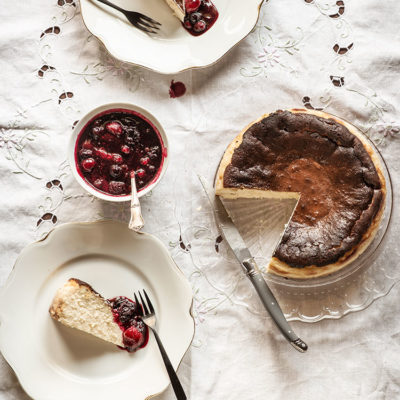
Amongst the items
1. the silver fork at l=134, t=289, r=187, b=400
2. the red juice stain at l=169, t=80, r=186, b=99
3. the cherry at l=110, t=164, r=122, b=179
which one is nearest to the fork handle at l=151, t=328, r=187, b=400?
the silver fork at l=134, t=289, r=187, b=400

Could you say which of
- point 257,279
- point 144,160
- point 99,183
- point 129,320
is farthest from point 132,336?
point 144,160

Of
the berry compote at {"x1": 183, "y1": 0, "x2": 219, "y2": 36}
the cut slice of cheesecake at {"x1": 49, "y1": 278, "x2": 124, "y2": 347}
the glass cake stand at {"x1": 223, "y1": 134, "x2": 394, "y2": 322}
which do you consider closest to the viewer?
the cut slice of cheesecake at {"x1": 49, "y1": 278, "x2": 124, "y2": 347}

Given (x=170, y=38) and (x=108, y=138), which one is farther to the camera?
(x=170, y=38)

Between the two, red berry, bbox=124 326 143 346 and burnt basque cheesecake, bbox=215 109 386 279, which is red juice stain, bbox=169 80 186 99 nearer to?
burnt basque cheesecake, bbox=215 109 386 279

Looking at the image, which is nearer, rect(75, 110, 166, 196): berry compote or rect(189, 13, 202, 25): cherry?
rect(75, 110, 166, 196): berry compote

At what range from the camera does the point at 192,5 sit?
3.77m

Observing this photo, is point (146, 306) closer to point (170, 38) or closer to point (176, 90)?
point (176, 90)

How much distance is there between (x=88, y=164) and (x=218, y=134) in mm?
906

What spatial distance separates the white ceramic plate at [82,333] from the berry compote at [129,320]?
0.05 m

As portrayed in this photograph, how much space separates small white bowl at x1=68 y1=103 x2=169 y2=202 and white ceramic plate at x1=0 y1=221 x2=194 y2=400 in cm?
23

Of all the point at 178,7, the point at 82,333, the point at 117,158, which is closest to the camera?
the point at 117,158

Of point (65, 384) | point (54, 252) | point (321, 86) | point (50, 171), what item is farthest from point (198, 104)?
point (65, 384)

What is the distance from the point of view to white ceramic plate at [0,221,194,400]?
3.53m

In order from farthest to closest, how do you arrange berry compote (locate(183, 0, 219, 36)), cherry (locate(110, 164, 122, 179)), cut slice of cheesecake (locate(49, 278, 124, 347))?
berry compote (locate(183, 0, 219, 36)) → cut slice of cheesecake (locate(49, 278, 124, 347)) → cherry (locate(110, 164, 122, 179))
